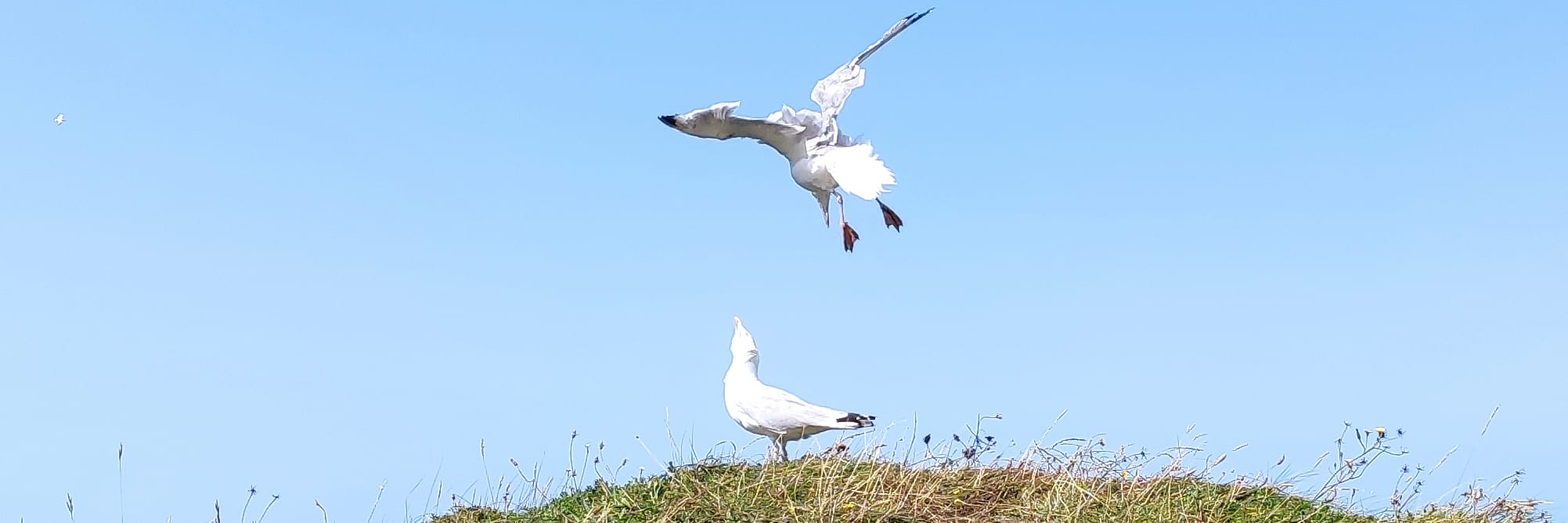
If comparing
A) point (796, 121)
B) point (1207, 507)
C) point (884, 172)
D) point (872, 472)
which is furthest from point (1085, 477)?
point (796, 121)

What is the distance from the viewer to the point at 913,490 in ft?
25.0

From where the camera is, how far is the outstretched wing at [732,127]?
9336 mm

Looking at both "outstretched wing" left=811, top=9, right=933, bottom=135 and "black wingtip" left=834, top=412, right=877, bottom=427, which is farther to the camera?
"outstretched wing" left=811, top=9, right=933, bottom=135

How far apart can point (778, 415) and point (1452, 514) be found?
4.21 m

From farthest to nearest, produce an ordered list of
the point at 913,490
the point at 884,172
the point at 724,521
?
the point at 884,172
the point at 913,490
the point at 724,521

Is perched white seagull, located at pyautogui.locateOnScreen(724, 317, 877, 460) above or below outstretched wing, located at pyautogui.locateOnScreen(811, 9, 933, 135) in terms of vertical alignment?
below

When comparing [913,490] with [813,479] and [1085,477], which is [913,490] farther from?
[1085,477]

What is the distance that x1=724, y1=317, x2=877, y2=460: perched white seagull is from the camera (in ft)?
25.1

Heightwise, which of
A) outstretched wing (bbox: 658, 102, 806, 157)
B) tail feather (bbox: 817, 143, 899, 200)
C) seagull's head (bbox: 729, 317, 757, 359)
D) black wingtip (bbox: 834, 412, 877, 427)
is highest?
outstretched wing (bbox: 658, 102, 806, 157)

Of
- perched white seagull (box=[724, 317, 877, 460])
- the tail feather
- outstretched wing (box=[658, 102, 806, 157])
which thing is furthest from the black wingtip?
outstretched wing (box=[658, 102, 806, 157])

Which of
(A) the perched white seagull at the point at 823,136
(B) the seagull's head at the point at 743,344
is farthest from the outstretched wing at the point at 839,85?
(B) the seagull's head at the point at 743,344

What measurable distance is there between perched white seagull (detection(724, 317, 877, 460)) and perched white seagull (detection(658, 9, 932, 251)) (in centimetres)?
166

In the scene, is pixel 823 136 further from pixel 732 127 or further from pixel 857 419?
pixel 857 419

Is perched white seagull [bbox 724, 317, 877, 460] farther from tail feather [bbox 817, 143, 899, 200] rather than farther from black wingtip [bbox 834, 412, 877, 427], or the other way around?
tail feather [bbox 817, 143, 899, 200]
